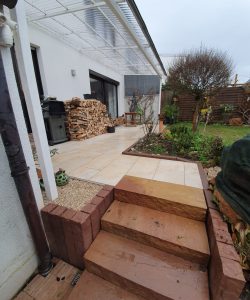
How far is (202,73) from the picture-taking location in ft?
13.6

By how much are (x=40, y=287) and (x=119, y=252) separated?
2.59 feet

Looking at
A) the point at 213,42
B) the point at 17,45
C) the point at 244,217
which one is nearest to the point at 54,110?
the point at 17,45

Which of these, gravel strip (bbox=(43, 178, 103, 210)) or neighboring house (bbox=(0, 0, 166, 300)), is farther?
gravel strip (bbox=(43, 178, 103, 210))

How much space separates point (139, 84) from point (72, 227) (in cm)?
1022

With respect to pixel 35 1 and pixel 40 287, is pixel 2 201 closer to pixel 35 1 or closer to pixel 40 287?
pixel 40 287

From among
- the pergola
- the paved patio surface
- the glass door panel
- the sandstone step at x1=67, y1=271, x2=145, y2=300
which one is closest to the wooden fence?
the glass door panel

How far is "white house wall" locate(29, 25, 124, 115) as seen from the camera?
408cm

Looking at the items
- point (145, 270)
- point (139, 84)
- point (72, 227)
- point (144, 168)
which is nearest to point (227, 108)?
point (139, 84)

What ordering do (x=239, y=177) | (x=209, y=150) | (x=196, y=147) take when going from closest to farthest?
(x=239, y=177) < (x=209, y=150) < (x=196, y=147)

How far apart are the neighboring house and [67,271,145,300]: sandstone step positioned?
1.87 ft

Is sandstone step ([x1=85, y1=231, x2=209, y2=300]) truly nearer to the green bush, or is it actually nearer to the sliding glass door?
the green bush

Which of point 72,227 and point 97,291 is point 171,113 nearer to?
point 72,227

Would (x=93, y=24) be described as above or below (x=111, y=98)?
above

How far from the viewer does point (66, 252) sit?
1558 millimetres
